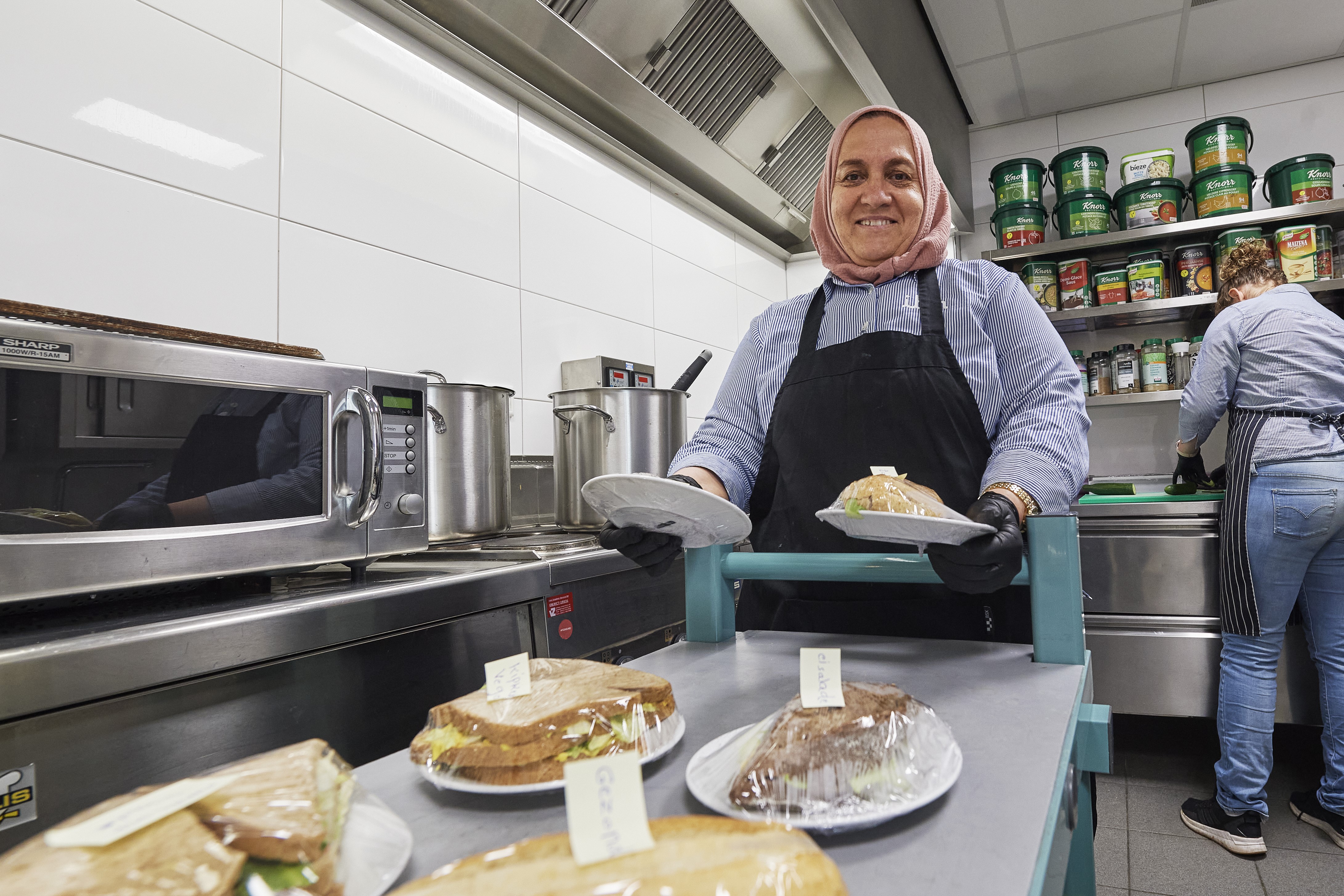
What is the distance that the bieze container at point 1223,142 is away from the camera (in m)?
3.42

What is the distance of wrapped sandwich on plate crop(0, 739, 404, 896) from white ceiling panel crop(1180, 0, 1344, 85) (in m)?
4.24

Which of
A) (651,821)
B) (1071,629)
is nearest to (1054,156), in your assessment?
(1071,629)

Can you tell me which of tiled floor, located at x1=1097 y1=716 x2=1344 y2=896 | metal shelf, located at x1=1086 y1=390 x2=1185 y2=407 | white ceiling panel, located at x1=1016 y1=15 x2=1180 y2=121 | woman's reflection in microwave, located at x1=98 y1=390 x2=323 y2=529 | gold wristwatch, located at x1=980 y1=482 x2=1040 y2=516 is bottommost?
tiled floor, located at x1=1097 y1=716 x2=1344 y2=896

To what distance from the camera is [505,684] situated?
0.72m

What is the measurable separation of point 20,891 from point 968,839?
0.54m

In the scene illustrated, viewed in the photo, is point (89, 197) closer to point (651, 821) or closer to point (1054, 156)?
point (651, 821)

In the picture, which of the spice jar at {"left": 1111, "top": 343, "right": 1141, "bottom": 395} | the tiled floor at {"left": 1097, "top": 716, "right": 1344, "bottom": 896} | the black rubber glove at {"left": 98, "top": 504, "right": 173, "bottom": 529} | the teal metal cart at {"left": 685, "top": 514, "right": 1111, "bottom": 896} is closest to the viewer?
the teal metal cart at {"left": 685, "top": 514, "right": 1111, "bottom": 896}

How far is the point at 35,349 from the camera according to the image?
0.93 meters

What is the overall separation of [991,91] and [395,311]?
3.44 meters

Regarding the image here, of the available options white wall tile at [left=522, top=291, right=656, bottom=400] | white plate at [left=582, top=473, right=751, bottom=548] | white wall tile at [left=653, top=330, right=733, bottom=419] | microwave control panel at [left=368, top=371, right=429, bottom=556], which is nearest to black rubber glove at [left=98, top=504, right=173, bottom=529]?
microwave control panel at [left=368, top=371, right=429, bottom=556]

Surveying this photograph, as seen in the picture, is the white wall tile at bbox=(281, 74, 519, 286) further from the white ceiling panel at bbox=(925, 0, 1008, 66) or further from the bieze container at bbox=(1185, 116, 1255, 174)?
the bieze container at bbox=(1185, 116, 1255, 174)

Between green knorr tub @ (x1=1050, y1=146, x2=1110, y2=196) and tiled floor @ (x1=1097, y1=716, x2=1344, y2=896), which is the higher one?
green knorr tub @ (x1=1050, y1=146, x2=1110, y2=196)

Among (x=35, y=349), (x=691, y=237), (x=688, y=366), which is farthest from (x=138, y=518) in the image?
(x=691, y=237)

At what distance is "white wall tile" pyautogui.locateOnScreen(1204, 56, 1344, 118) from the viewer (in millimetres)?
3684
